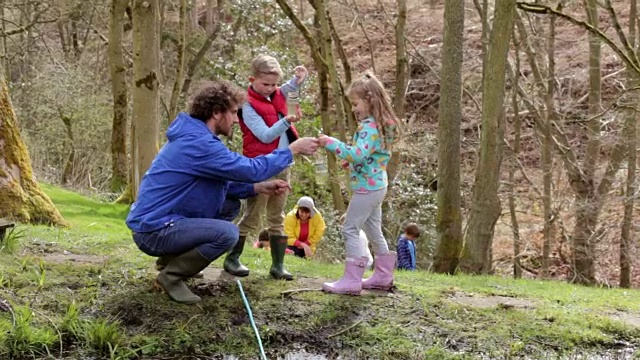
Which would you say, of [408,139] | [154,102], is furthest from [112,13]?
[408,139]

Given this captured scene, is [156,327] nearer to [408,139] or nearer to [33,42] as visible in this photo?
[408,139]

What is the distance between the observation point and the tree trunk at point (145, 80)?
44.6ft

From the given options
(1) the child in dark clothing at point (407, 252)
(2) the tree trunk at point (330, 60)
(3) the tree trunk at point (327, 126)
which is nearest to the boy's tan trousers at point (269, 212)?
(1) the child in dark clothing at point (407, 252)

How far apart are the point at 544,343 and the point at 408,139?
15348 millimetres

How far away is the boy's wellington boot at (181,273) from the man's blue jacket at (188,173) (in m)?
0.28

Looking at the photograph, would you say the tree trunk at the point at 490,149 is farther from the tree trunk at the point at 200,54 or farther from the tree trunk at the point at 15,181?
the tree trunk at the point at 200,54

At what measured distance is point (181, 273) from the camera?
5691mm

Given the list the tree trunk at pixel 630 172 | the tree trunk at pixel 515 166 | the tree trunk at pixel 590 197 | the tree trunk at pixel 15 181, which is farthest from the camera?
the tree trunk at pixel 515 166

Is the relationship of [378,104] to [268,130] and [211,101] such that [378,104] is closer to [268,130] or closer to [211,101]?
[268,130]

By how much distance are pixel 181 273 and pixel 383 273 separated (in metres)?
1.67

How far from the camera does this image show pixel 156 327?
535 cm

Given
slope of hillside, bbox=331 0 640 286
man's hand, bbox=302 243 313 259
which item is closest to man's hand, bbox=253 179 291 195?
man's hand, bbox=302 243 313 259

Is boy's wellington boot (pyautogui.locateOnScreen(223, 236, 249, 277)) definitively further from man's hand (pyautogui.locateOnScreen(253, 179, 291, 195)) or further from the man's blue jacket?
the man's blue jacket

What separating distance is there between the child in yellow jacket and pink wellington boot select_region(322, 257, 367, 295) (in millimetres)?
4206
